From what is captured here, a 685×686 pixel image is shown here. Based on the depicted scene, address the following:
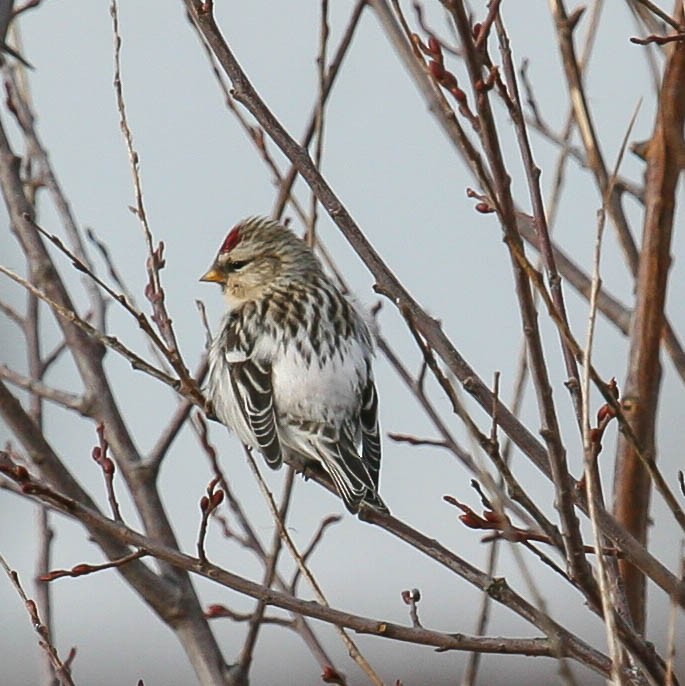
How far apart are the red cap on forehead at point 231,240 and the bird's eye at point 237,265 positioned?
0.22 ft

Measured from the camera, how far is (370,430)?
14.6ft

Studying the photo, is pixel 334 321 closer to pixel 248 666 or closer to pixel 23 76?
pixel 23 76

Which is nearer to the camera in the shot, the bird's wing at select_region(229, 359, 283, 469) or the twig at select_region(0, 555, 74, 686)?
the twig at select_region(0, 555, 74, 686)

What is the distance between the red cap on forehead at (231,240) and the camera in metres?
5.29

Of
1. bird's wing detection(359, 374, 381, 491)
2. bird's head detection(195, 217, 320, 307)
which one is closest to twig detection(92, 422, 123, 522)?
bird's wing detection(359, 374, 381, 491)

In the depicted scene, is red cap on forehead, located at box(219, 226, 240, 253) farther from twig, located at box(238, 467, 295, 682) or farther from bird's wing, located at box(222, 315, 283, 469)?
twig, located at box(238, 467, 295, 682)

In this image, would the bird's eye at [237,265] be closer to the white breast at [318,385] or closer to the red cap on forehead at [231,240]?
the red cap on forehead at [231,240]

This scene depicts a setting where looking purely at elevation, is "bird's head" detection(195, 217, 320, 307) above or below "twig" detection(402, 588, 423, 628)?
above

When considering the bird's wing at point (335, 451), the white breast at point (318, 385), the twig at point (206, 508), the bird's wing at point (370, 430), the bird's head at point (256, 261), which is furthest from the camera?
the bird's head at point (256, 261)

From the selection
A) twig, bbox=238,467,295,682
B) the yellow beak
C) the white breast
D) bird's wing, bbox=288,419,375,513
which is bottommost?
twig, bbox=238,467,295,682

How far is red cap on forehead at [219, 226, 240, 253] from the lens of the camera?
529 centimetres

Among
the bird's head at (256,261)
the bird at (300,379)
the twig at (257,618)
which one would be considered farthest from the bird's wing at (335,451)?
the bird's head at (256,261)

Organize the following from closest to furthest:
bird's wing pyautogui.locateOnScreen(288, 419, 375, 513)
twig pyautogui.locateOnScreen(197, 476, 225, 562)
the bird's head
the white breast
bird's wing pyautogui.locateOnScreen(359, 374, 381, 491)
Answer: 1. twig pyautogui.locateOnScreen(197, 476, 225, 562)
2. bird's wing pyautogui.locateOnScreen(288, 419, 375, 513)
3. bird's wing pyautogui.locateOnScreen(359, 374, 381, 491)
4. the white breast
5. the bird's head

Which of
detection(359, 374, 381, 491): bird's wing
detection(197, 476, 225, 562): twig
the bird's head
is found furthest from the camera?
the bird's head
